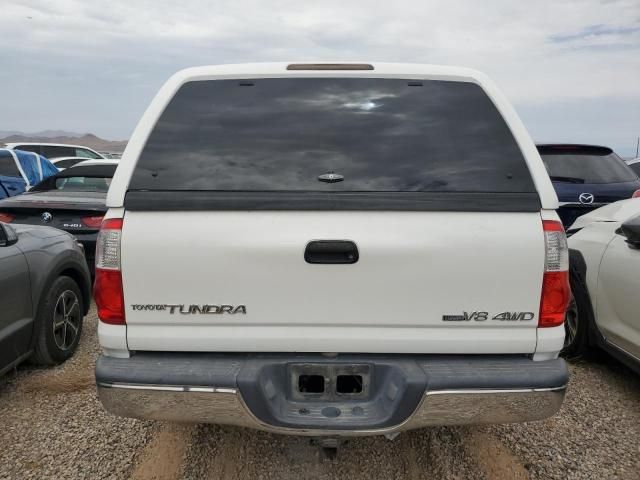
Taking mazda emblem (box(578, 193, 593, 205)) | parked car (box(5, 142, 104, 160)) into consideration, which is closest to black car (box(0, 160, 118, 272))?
mazda emblem (box(578, 193, 593, 205))

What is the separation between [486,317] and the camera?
81.2 inches

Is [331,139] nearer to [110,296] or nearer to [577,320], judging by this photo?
[110,296]

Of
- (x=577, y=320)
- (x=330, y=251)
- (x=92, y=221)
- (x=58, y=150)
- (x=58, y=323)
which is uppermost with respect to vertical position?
(x=330, y=251)

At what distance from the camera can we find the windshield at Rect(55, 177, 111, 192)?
657cm

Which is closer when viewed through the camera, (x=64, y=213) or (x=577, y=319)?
(x=577, y=319)

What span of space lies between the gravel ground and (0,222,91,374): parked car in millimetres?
469

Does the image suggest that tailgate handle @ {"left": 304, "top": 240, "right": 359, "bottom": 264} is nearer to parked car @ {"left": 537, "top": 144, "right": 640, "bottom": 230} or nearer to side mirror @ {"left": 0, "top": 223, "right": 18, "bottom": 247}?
side mirror @ {"left": 0, "top": 223, "right": 18, "bottom": 247}

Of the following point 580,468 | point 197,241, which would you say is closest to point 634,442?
point 580,468

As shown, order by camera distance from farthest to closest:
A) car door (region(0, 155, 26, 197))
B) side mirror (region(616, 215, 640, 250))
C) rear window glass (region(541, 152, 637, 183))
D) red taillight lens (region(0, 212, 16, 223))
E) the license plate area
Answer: car door (region(0, 155, 26, 197))
rear window glass (region(541, 152, 637, 183))
red taillight lens (region(0, 212, 16, 223))
side mirror (region(616, 215, 640, 250))
the license plate area

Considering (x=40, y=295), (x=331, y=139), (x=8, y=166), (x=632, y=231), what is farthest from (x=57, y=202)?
(x=8, y=166)

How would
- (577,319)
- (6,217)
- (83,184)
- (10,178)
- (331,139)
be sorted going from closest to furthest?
1. (331,139)
2. (577,319)
3. (6,217)
4. (83,184)
5. (10,178)

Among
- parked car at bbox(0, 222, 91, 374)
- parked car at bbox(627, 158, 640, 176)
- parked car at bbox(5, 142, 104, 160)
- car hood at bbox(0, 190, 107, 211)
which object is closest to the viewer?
parked car at bbox(0, 222, 91, 374)

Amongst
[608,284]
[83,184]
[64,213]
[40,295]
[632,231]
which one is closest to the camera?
[632,231]

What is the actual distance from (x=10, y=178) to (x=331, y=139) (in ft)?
32.2
